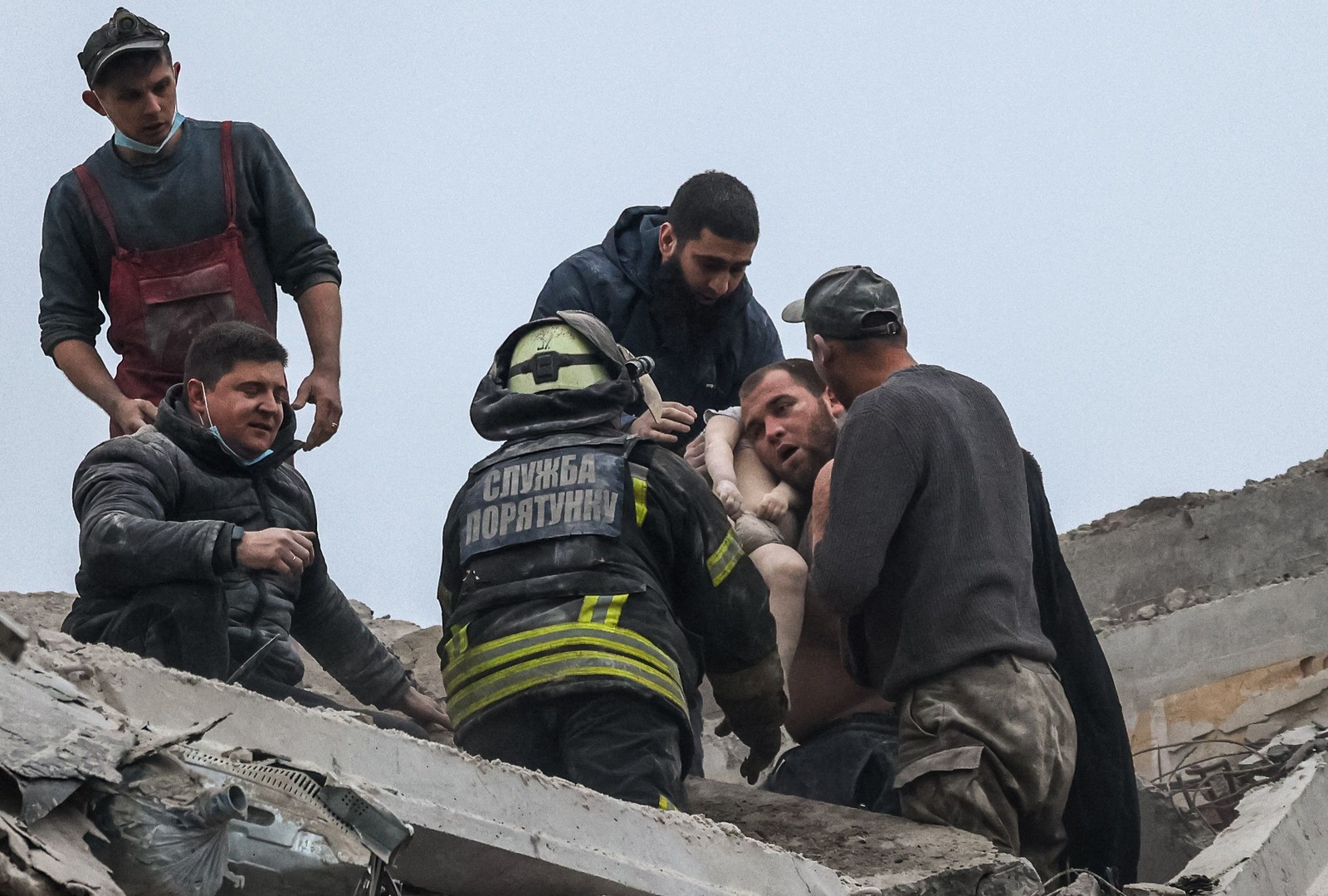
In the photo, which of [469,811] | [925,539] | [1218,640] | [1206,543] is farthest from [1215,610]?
[469,811]

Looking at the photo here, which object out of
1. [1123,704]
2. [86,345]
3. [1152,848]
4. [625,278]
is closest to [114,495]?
[86,345]

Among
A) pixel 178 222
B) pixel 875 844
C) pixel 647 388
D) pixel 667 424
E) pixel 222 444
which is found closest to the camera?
pixel 875 844

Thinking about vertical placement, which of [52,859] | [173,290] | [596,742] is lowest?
[52,859]

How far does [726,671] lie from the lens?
15.8 feet

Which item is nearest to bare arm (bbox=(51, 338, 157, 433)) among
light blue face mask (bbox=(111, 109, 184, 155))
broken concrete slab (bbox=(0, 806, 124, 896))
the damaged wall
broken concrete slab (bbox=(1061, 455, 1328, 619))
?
light blue face mask (bbox=(111, 109, 184, 155))

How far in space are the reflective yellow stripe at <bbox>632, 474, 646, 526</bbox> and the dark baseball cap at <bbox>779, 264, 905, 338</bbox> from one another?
0.90 metres

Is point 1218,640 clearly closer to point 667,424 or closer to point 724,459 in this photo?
point 724,459

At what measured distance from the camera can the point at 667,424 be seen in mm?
6090

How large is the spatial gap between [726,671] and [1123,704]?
A: 3.89 metres

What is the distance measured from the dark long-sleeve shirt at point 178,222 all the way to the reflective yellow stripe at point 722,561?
185 cm

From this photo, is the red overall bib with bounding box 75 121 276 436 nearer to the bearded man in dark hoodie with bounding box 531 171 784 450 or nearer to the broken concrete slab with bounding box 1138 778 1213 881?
the bearded man in dark hoodie with bounding box 531 171 784 450

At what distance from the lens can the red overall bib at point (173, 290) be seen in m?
5.84

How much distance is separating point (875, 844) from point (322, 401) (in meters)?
2.17

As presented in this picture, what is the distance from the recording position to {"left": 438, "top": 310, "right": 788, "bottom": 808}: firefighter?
14.4 ft
